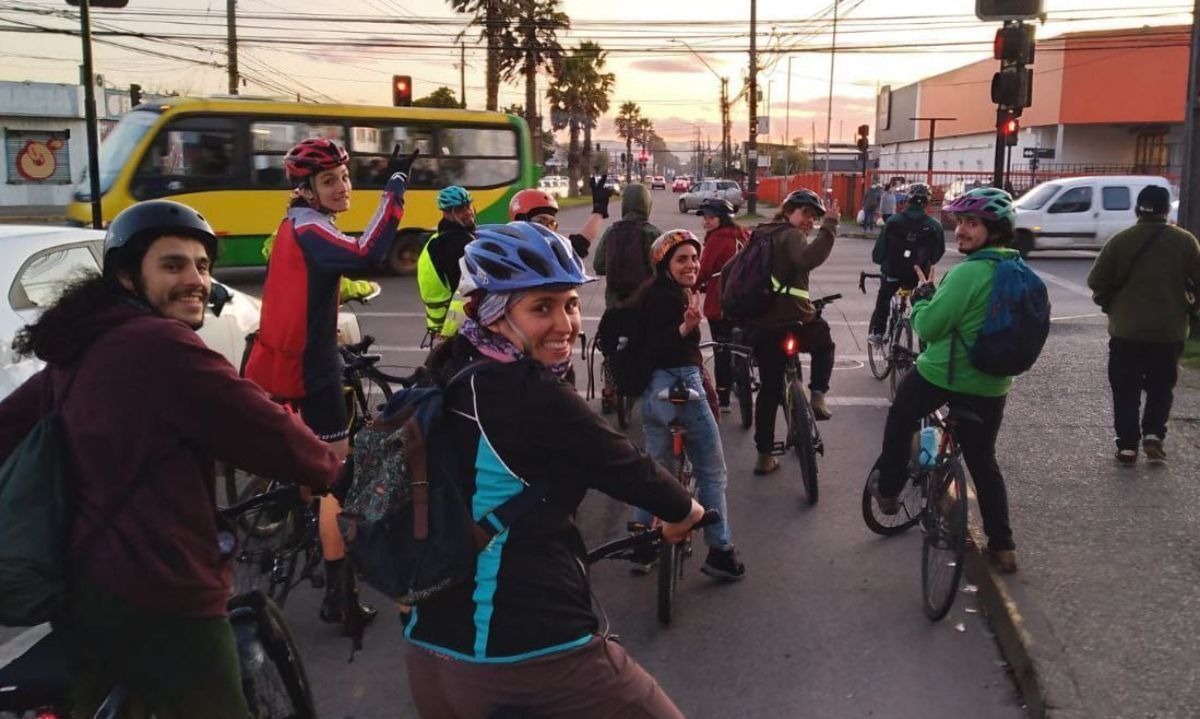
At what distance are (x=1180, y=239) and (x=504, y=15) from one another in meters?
41.6

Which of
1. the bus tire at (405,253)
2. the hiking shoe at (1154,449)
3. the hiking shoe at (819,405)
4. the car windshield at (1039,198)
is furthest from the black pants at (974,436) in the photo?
the car windshield at (1039,198)

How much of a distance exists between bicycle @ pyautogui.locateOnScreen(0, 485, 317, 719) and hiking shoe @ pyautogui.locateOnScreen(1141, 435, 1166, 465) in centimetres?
570

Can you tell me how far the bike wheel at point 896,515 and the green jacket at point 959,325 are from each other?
36.3 inches

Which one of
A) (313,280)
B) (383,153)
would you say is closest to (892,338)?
(313,280)

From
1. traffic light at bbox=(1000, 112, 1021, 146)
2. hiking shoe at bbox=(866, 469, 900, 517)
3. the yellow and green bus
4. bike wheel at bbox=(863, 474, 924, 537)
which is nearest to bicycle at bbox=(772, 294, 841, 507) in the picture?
bike wheel at bbox=(863, 474, 924, 537)

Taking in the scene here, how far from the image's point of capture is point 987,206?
4.69m

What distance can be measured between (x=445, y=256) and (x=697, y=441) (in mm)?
1990

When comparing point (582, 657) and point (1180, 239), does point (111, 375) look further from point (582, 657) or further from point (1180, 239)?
point (1180, 239)

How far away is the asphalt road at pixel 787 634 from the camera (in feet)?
12.8

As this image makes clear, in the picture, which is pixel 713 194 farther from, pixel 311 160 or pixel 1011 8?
pixel 311 160

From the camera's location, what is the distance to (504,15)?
44.7 metres

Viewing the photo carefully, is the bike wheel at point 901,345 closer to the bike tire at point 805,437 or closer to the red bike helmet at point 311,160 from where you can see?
the bike tire at point 805,437

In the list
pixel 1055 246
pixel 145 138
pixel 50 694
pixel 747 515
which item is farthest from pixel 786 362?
pixel 1055 246

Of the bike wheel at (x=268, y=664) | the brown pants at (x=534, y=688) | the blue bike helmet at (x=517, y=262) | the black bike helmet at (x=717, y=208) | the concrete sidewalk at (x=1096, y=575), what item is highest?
the black bike helmet at (x=717, y=208)
